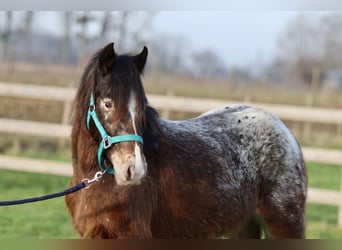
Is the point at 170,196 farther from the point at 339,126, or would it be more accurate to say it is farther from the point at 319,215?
the point at 339,126

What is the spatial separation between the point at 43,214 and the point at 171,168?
10.9 ft

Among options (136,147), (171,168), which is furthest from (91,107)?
(171,168)

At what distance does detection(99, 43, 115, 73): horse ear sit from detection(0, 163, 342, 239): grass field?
2521mm

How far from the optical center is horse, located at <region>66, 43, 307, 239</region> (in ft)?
8.48

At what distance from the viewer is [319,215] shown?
23.0 feet

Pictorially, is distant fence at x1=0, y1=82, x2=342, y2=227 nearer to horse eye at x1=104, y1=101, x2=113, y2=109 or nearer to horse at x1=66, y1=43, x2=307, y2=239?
horse at x1=66, y1=43, x2=307, y2=239

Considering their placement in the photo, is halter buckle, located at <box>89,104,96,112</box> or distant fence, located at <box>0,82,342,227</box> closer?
halter buckle, located at <box>89,104,96,112</box>

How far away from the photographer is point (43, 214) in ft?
19.2

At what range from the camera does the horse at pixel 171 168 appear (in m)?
2.58

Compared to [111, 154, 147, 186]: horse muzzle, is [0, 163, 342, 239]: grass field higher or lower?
lower

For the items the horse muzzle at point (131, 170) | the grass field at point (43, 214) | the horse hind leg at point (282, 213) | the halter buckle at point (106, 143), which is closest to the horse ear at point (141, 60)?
the halter buckle at point (106, 143)

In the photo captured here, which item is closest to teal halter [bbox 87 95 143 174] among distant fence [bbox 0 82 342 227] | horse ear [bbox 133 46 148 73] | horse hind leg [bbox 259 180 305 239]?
horse ear [bbox 133 46 148 73]

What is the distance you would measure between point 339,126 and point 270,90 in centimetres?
242

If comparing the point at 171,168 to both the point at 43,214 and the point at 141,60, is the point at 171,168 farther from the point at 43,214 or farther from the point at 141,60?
the point at 43,214
